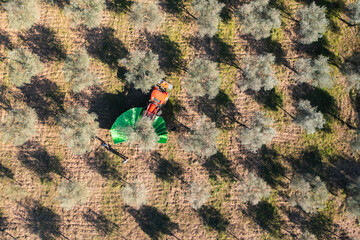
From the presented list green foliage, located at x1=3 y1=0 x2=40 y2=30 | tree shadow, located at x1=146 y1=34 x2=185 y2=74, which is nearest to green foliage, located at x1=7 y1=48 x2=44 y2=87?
green foliage, located at x1=3 y1=0 x2=40 y2=30

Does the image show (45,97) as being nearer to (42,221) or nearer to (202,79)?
(42,221)

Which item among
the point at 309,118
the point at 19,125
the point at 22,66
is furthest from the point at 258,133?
the point at 22,66

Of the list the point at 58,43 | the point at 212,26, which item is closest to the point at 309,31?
the point at 212,26

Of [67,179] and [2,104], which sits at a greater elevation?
[2,104]

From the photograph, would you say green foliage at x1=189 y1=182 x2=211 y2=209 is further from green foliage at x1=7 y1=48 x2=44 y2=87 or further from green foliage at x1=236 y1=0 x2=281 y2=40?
green foliage at x1=7 y1=48 x2=44 y2=87

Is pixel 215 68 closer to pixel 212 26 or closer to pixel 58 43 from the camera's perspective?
pixel 212 26
